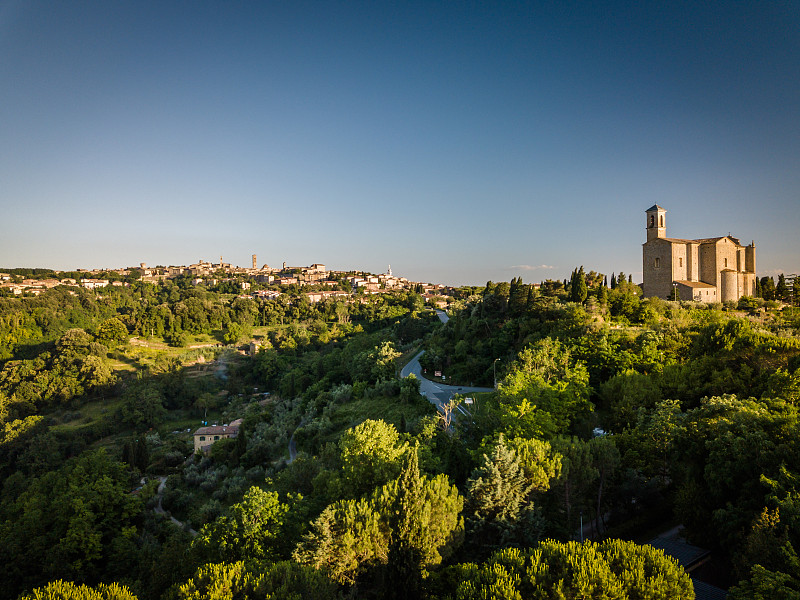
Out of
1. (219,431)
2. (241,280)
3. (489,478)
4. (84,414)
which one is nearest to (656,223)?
(489,478)

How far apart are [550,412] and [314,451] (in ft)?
52.9

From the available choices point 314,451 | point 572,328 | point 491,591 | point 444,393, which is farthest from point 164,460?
point 491,591

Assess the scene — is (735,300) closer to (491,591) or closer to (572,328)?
(572,328)

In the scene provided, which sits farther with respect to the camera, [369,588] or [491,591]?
[369,588]

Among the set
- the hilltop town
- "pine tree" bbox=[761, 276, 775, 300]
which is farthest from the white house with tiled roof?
the hilltop town

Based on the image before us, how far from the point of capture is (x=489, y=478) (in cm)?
1196

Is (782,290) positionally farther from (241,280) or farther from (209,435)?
(241,280)

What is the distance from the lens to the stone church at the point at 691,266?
32.8 metres

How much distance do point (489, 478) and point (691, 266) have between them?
30.2 metres

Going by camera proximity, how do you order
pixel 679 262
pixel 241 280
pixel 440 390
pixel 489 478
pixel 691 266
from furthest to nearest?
pixel 241 280 → pixel 691 266 → pixel 679 262 → pixel 440 390 → pixel 489 478

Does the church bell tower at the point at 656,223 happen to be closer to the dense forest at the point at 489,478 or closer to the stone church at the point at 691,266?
the stone church at the point at 691,266

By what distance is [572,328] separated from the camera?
2584cm

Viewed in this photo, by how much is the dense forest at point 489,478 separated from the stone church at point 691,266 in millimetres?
2219

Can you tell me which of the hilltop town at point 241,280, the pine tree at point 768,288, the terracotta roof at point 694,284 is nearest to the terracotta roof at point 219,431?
the terracotta roof at point 694,284
